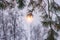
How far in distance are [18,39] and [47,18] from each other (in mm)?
496

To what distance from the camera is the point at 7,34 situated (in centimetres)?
177

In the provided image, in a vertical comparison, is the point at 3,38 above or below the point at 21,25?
below

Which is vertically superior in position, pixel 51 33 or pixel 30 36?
pixel 51 33

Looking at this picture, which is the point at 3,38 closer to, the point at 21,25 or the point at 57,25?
the point at 21,25

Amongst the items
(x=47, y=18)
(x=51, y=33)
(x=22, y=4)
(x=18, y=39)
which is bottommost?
(x=18, y=39)

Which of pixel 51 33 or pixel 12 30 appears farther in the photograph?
pixel 12 30

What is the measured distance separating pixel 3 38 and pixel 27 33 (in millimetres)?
288

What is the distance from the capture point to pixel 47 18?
4.76 ft

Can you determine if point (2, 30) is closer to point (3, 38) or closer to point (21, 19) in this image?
point (3, 38)

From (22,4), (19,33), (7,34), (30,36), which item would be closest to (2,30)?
(7,34)

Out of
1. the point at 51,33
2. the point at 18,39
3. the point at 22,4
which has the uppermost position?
the point at 22,4

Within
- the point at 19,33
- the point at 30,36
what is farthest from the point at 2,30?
the point at 30,36

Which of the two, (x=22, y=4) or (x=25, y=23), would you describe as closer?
(x=22, y=4)

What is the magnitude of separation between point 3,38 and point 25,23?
0.31 meters
